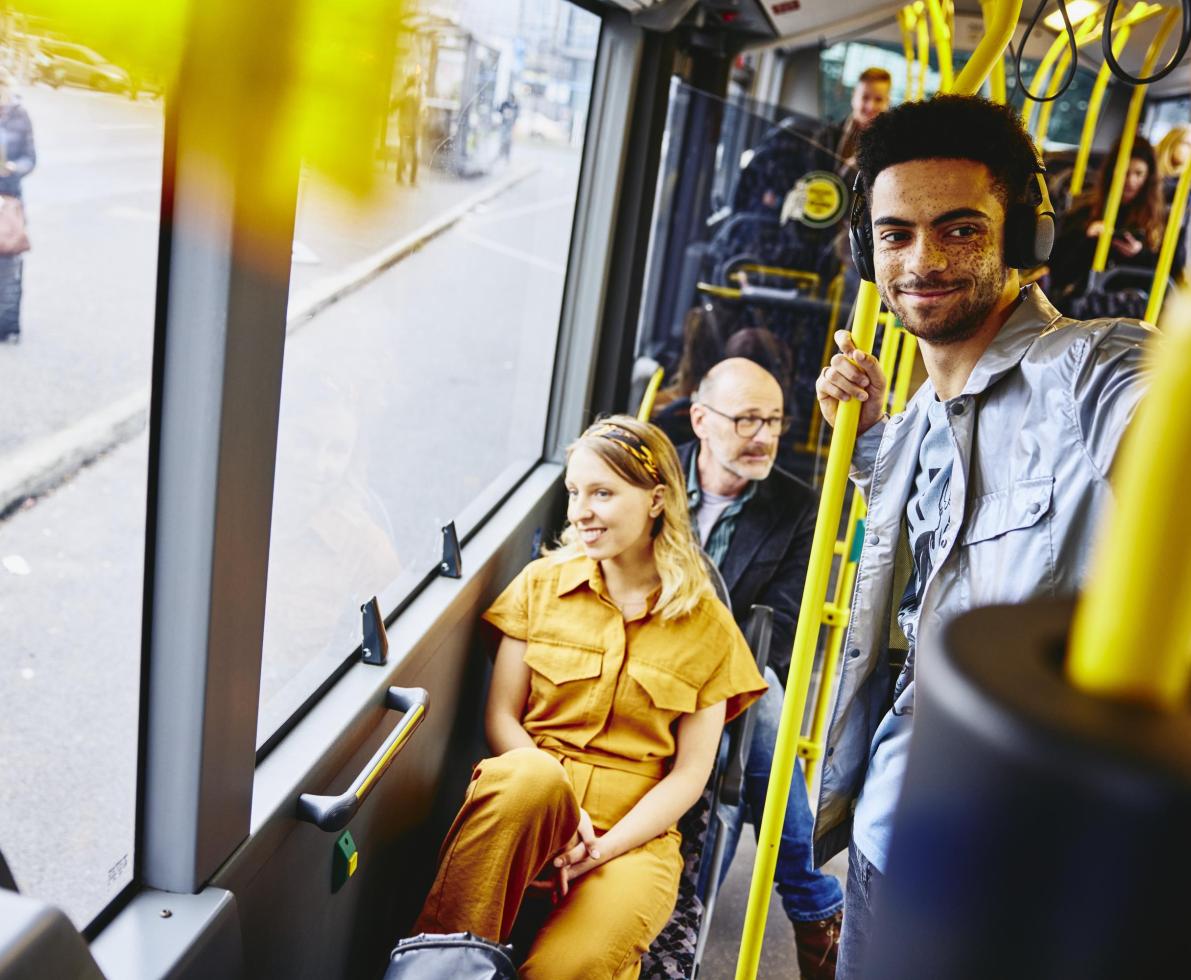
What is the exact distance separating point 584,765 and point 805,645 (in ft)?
2.99

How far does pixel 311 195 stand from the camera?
167 centimetres

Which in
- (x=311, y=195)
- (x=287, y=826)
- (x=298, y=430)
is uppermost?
(x=311, y=195)

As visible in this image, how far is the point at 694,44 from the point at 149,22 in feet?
10.3

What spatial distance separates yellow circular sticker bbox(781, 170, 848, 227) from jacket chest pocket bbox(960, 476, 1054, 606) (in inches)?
131

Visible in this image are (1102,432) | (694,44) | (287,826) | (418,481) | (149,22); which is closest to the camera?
(149,22)

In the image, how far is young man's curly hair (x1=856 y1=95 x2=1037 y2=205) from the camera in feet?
5.31

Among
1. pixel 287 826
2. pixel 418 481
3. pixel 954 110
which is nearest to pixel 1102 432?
pixel 954 110

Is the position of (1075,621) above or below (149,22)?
below

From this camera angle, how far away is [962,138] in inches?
63.8

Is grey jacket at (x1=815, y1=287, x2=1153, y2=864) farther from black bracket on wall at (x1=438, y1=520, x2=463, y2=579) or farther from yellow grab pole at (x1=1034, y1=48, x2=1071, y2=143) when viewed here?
yellow grab pole at (x1=1034, y1=48, x2=1071, y2=143)

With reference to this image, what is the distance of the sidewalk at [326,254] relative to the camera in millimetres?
1199

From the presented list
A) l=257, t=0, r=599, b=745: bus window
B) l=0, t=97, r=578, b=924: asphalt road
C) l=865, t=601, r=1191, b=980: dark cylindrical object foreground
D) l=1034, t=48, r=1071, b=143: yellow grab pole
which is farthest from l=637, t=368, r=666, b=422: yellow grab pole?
l=865, t=601, r=1191, b=980: dark cylindrical object foreground

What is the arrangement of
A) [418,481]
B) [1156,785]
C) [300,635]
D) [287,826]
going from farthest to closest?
[418,481] < [300,635] < [287,826] < [1156,785]

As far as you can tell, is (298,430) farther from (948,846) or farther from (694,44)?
(694,44)
